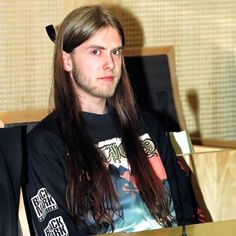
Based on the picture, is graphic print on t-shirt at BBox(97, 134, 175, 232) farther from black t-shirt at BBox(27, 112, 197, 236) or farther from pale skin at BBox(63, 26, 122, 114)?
pale skin at BBox(63, 26, 122, 114)

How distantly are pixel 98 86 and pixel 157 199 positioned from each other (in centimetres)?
33

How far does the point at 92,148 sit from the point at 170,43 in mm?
1642

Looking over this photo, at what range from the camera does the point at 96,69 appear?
203cm

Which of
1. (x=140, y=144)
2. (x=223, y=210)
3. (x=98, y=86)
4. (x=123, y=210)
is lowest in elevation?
(x=223, y=210)

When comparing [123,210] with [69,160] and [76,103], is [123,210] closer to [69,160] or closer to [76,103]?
[69,160]

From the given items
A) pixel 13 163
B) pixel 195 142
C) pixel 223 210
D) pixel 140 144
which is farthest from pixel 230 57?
pixel 13 163

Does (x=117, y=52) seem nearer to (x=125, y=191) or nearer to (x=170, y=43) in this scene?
(x=125, y=191)

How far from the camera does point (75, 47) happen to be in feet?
6.65

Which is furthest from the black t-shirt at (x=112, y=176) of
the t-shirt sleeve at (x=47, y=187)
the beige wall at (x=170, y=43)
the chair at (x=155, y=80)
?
the beige wall at (x=170, y=43)

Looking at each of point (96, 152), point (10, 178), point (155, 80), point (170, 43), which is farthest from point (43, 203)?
point (170, 43)

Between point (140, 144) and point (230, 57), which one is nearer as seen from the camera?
point (140, 144)

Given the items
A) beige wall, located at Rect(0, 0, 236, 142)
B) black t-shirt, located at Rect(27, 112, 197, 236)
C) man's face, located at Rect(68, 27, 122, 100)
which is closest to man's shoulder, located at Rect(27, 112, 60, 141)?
black t-shirt, located at Rect(27, 112, 197, 236)

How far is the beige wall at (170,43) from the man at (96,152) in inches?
43.9

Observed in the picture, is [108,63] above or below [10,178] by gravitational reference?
above
